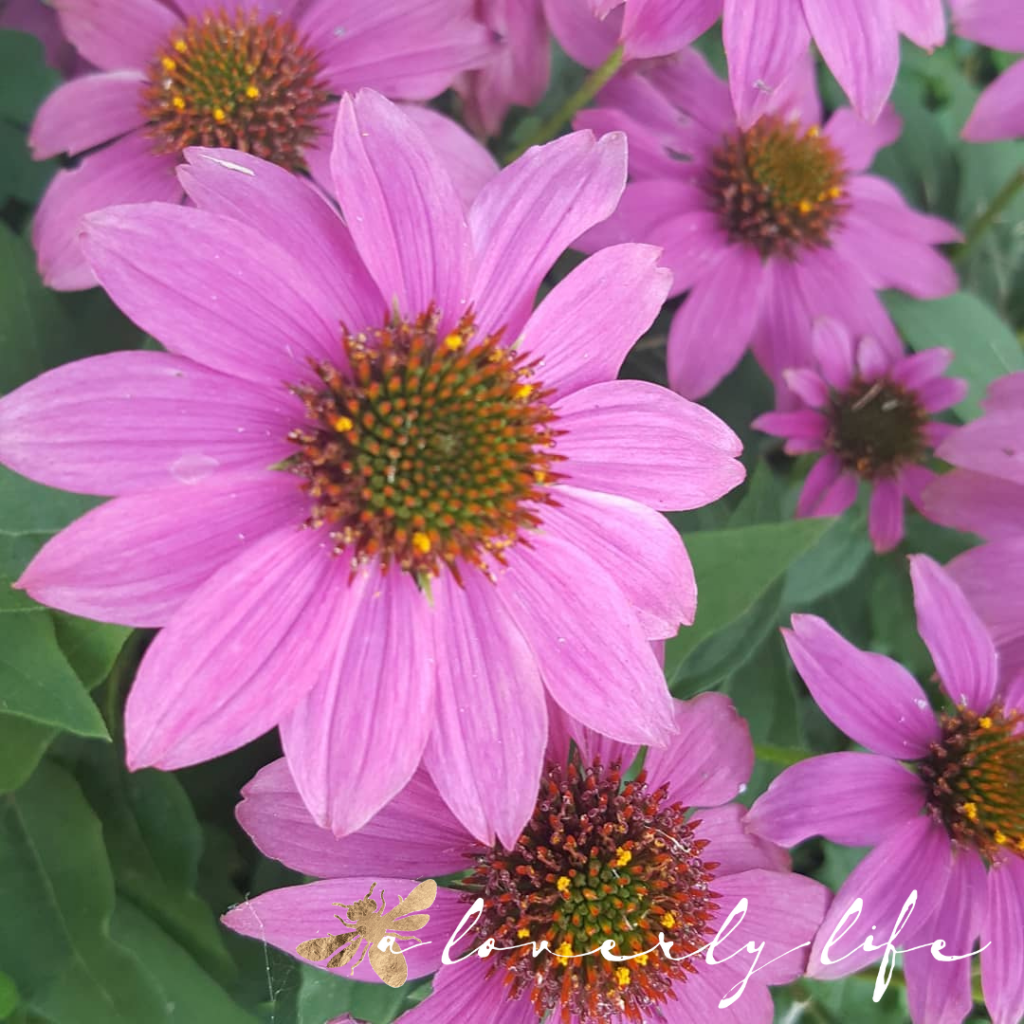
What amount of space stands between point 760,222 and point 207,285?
0.73m

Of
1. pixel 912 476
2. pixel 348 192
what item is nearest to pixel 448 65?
pixel 348 192

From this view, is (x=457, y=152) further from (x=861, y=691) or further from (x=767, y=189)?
(x=861, y=691)

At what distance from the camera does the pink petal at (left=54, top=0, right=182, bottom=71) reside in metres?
0.77

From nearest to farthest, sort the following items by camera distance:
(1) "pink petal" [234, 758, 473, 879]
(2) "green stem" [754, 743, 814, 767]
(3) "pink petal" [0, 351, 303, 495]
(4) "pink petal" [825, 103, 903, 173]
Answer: (3) "pink petal" [0, 351, 303, 495] < (1) "pink petal" [234, 758, 473, 879] < (2) "green stem" [754, 743, 814, 767] < (4) "pink petal" [825, 103, 903, 173]

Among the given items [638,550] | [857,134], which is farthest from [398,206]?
[857,134]

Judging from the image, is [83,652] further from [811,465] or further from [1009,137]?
[1009,137]

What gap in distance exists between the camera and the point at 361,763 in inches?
22.1

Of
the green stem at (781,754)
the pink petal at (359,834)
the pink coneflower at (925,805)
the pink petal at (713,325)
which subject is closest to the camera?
the pink petal at (359,834)

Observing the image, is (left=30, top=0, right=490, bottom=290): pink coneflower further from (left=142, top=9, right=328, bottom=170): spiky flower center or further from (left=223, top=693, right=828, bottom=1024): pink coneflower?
(left=223, top=693, right=828, bottom=1024): pink coneflower

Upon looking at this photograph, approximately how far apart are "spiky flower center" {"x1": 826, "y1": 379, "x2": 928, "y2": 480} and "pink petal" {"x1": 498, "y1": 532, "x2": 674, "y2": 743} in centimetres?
56

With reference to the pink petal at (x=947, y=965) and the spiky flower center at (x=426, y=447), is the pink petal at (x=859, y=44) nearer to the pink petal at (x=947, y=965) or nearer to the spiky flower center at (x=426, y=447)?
the spiky flower center at (x=426, y=447)

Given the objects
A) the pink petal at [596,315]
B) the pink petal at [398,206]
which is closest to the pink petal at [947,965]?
the pink petal at [596,315]

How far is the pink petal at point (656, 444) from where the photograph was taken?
0.66m

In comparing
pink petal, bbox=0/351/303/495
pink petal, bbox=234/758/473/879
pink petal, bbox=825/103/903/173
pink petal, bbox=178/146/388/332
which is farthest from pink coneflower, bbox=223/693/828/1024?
pink petal, bbox=825/103/903/173
